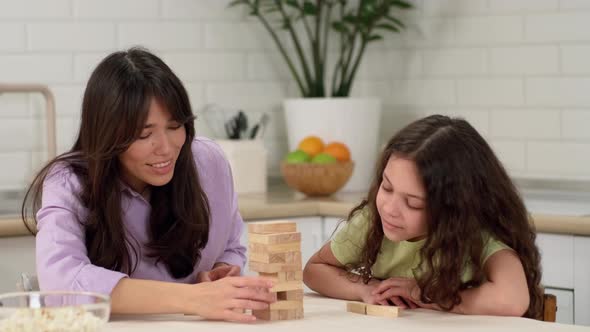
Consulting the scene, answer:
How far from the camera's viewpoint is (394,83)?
418 cm

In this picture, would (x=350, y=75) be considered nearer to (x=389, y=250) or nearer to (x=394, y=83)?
(x=394, y=83)

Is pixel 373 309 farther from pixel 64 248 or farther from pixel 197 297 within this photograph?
pixel 64 248

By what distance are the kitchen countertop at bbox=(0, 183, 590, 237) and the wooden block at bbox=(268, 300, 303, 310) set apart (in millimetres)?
1167

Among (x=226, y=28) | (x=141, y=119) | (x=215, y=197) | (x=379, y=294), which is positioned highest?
(x=226, y=28)

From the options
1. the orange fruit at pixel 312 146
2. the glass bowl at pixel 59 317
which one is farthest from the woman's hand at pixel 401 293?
the orange fruit at pixel 312 146

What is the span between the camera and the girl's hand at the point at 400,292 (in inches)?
83.6

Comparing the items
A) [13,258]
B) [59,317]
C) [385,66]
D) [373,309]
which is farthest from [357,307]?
[385,66]

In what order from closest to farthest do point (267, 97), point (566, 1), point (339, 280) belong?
point (339, 280) → point (566, 1) → point (267, 97)

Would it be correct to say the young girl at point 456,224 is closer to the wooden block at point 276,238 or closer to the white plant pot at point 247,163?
the wooden block at point 276,238

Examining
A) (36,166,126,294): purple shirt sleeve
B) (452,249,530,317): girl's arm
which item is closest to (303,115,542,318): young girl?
(452,249,530,317): girl's arm

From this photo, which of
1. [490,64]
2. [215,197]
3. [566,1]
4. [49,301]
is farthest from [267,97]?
[49,301]

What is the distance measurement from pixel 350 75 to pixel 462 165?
1931mm

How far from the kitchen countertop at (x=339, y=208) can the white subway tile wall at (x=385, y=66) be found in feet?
0.63

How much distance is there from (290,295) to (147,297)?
0.87ft
